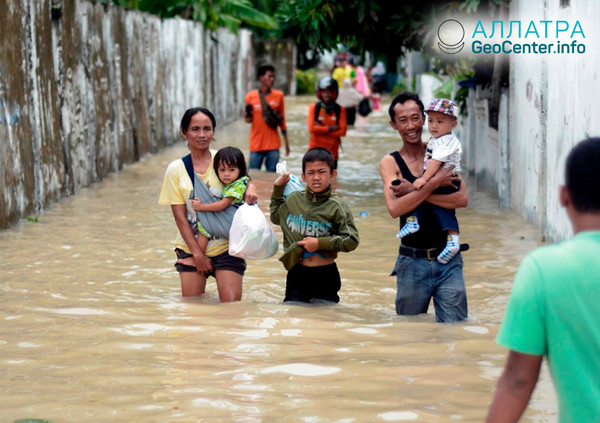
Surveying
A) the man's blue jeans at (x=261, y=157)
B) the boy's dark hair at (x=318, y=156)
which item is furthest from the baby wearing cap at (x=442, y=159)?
the man's blue jeans at (x=261, y=157)

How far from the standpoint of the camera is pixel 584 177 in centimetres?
271

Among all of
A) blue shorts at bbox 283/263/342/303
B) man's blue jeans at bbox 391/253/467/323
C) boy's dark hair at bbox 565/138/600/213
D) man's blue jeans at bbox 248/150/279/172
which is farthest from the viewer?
man's blue jeans at bbox 248/150/279/172

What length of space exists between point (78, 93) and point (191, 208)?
7416 millimetres

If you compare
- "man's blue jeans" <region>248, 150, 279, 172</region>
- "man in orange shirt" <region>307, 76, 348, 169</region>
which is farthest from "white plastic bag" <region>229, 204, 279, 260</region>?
"man's blue jeans" <region>248, 150, 279, 172</region>

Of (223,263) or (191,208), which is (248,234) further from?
(191,208)

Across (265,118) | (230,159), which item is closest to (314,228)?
(230,159)

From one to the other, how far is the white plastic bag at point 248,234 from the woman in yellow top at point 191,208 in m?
0.12

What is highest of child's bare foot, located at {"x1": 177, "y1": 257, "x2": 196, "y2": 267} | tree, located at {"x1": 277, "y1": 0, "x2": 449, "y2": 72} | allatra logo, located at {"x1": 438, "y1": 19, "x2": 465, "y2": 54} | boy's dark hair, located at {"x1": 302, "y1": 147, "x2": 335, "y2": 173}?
tree, located at {"x1": 277, "y1": 0, "x2": 449, "y2": 72}

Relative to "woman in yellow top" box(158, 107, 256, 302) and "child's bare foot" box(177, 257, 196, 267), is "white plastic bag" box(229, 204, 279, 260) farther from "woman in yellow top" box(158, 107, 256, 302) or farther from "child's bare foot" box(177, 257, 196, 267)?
"child's bare foot" box(177, 257, 196, 267)

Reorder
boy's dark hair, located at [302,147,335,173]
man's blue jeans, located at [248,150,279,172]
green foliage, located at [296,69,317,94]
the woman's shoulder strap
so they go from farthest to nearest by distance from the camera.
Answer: green foliage, located at [296,69,317,94] → man's blue jeans, located at [248,150,279,172] → the woman's shoulder strap → boy's dark hair, located at [302,147,335,173]

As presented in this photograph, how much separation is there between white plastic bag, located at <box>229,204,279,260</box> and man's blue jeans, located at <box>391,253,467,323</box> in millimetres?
1011

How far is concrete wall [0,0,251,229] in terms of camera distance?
35.2 ft

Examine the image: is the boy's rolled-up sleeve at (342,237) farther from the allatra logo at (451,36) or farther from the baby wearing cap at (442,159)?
the allatra logo at (451,36)

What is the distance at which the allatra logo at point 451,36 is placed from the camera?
12530mm
